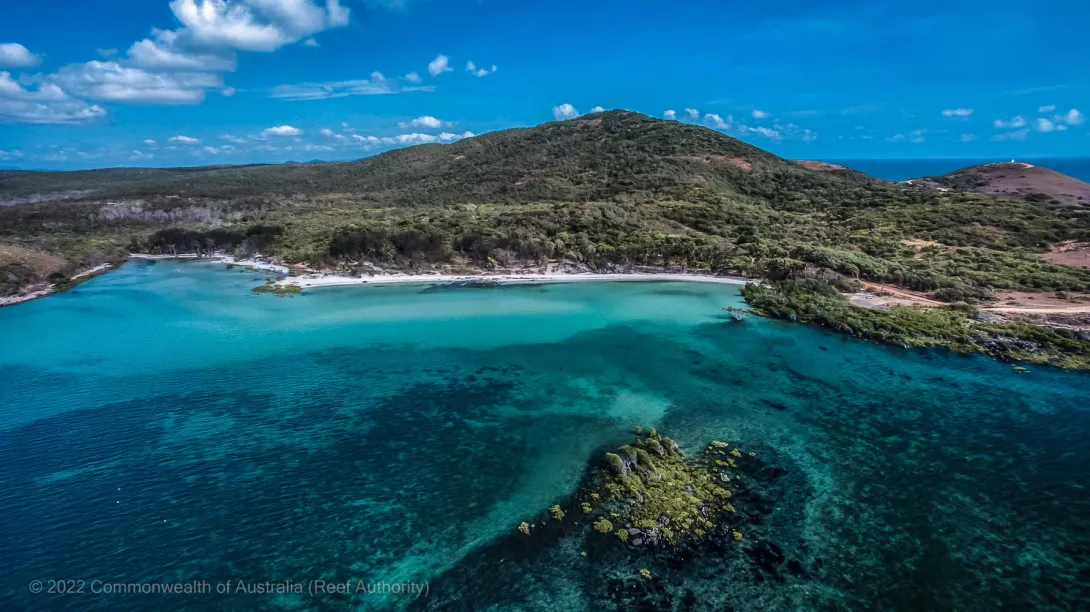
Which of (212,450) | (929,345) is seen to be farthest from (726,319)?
(212,450)

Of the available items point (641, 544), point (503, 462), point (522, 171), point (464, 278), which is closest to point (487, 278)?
point (464, 278)

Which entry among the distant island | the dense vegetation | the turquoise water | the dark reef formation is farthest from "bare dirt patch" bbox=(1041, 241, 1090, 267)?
the dark reef formation

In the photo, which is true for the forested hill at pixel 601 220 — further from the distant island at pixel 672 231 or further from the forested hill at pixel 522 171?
the forested hill at pixel 522 171

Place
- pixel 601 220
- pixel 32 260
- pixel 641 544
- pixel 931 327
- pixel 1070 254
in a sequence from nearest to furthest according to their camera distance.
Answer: pixel 641 544, pixel 931 327, pixel 1070 254, pixel 32 260, pixel 601 220

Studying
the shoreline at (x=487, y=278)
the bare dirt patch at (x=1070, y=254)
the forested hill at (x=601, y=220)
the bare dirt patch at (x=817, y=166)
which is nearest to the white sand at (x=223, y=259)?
the forested hill at (x=601, y=220)

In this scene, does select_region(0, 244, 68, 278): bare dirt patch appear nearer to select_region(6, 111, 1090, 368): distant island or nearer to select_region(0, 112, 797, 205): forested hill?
select_region(6, 111, 1090, 368): distant island

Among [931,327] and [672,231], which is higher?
[672,231]

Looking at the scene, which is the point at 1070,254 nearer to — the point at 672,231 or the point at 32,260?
the point at 672,231
